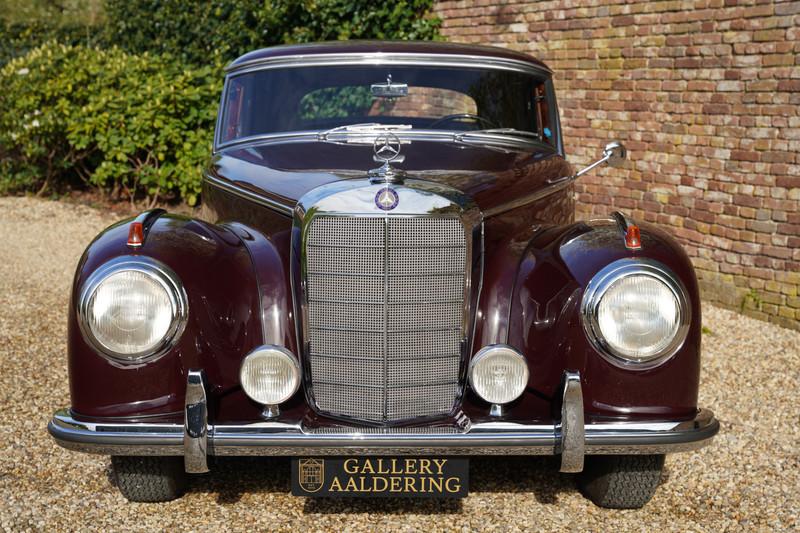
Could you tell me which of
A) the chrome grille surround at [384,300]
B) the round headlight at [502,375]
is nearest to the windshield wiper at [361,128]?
the chrome grille surround at [384,300]

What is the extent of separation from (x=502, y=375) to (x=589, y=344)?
0.32 metres

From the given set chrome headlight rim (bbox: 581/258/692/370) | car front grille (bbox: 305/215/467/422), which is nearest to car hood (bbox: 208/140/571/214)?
car front grille (bbox: 305/215/467/422)

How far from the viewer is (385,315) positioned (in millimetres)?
3154

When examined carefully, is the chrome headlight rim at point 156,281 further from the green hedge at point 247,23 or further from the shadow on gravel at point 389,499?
the green hedge at point 247,23

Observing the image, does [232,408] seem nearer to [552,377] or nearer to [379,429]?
[379,429]

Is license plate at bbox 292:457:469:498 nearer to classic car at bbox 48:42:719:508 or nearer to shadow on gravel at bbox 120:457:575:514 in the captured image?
classic car at bbox 48:42:719:508

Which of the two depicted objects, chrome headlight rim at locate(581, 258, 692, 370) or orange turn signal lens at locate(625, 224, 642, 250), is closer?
chrome headlight rim at locate(581, 258, 692, 370)

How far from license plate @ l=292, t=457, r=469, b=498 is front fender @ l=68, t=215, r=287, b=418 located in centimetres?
42

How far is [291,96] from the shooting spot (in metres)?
4.51

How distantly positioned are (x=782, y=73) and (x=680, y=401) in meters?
3.87

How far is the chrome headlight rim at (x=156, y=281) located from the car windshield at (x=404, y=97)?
4.78ft

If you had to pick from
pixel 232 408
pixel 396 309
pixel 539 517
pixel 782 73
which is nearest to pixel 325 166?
pixel 396 309

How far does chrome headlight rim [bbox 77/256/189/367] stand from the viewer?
304 centimetres

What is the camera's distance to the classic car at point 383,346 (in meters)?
3.03
